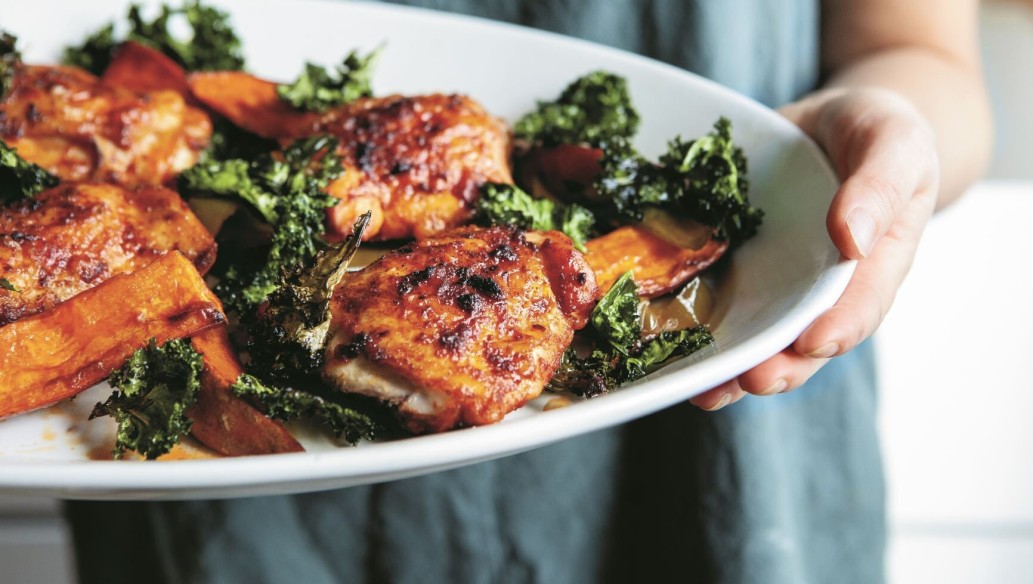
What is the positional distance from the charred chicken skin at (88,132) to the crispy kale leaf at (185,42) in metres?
0.33

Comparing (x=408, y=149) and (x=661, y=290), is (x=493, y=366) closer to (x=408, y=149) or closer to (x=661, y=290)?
(x=661, y=290)

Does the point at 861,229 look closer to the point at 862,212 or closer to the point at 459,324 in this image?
the point at 862,212

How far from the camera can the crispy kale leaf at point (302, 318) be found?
1.50 m

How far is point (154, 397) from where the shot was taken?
144cm

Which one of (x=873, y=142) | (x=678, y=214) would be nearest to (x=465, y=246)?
(x=678, y=214)

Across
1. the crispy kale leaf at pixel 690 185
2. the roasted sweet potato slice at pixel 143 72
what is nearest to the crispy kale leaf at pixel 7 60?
the roasted sweet potato slice at pixel 143 72

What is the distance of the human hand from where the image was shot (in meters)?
1.60

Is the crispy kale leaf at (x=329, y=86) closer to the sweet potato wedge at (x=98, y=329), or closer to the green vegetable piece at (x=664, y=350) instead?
the sweet potato wedge at (x=98, y=329)

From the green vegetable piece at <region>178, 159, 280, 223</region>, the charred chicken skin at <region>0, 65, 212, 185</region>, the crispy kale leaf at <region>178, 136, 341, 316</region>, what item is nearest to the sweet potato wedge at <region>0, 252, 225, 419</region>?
the crispy kale leaf at <region>178, 136, 341, 316</region>

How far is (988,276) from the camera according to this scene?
4.45 metres

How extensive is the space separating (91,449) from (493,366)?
711 millimetres

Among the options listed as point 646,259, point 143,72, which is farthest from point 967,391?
point 143,72

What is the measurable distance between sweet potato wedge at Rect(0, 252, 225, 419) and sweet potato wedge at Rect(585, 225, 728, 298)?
31.7 inches

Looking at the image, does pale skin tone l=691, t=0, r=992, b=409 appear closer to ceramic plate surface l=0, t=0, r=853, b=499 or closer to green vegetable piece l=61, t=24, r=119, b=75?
ceramic plate surface l=0, t=0, r=853, b=499
